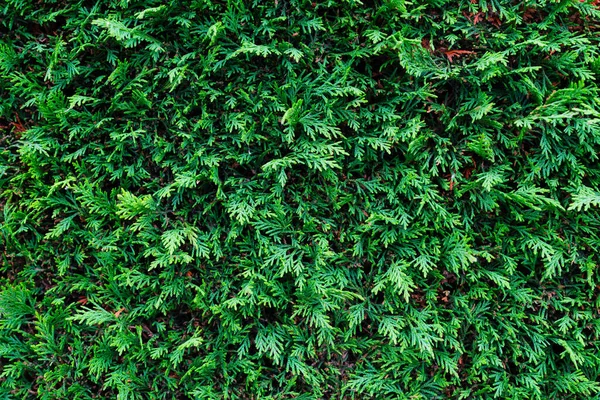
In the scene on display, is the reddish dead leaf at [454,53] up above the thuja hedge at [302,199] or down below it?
above

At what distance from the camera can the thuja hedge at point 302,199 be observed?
7.60 ft

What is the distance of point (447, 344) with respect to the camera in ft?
8.12

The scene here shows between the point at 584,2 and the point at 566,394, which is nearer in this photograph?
the point at 584,2

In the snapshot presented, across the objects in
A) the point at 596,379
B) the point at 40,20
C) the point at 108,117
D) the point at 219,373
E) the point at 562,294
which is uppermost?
the point at 40,20

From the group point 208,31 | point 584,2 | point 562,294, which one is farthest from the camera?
point 562,294

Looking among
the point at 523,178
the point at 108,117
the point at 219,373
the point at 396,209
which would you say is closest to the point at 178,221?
the point at 108,117

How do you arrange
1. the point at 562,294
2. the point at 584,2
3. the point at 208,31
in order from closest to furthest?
1. the point at 208,31
2. the point at 584,2
3. the point at 562,294

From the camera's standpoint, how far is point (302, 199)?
7.89 ft

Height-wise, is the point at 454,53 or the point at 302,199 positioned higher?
the point at 454,53

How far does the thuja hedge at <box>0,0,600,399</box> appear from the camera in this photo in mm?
2316

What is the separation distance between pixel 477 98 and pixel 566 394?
177 cm

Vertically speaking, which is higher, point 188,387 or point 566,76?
point 566,76

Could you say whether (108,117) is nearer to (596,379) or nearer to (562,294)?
(562,294)

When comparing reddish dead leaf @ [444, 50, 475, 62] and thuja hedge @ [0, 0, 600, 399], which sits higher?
reddish dead leaf @ [444, 50, 475, 62]
